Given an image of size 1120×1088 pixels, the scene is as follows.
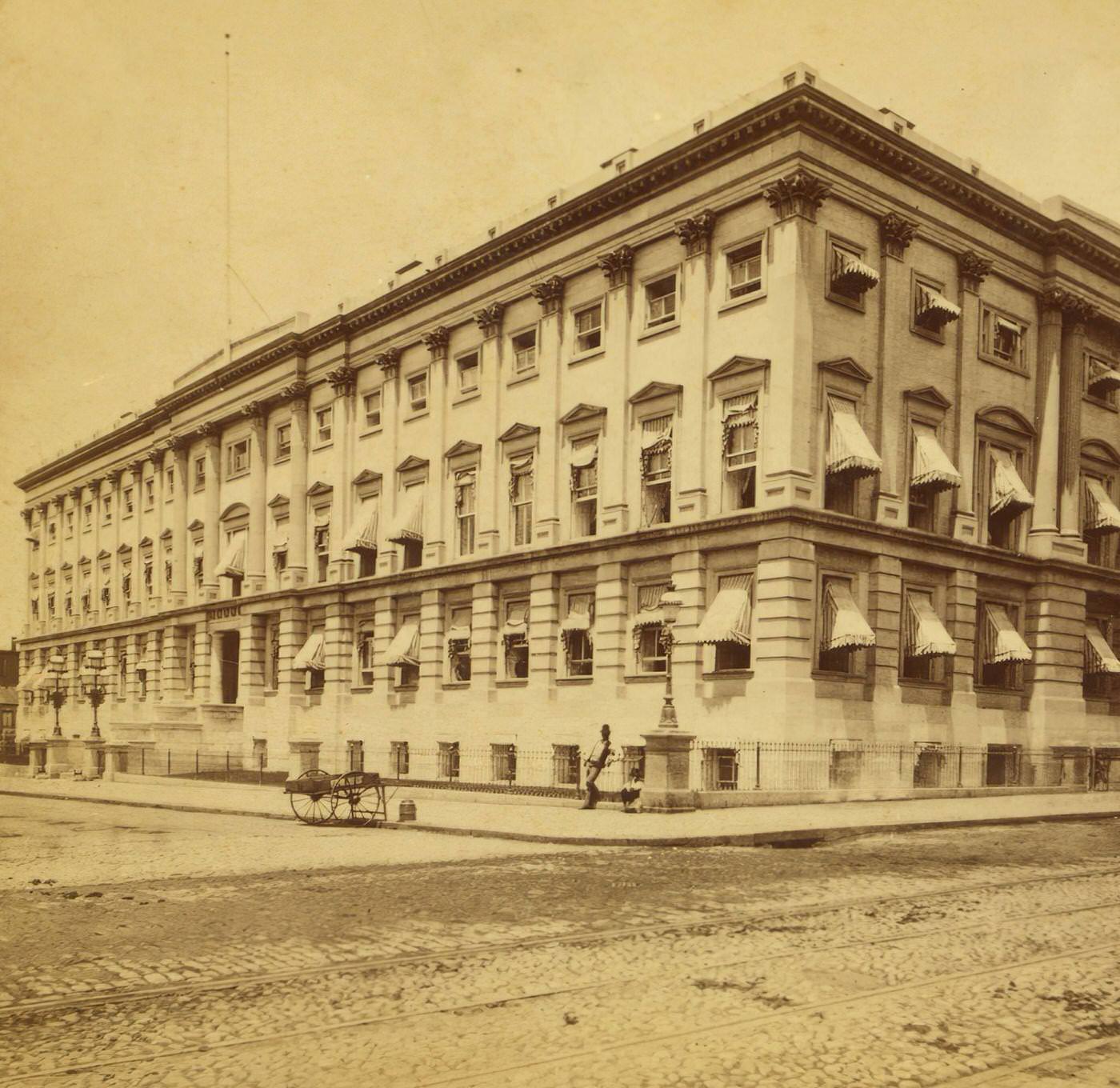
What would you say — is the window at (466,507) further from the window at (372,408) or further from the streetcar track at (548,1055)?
the streetcar track at (548,1055)

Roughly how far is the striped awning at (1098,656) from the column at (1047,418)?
318 centimetres

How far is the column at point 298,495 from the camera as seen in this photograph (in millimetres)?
44938

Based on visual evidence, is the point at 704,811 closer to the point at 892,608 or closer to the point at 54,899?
the point at 892,608

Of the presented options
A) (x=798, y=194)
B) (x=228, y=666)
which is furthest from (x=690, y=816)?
(x=228, y=666)

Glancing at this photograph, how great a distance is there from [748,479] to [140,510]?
40874 mm

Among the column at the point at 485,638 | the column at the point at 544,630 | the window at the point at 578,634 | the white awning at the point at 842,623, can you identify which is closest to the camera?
the white awning at the point at 842,623

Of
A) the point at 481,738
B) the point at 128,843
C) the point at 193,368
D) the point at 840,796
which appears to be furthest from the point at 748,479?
the point at 193,368

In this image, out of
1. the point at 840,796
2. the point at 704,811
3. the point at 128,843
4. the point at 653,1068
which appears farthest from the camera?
the point at 840,796

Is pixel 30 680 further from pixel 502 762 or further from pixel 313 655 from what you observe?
pixel 502 762

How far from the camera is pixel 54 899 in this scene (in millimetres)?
12086

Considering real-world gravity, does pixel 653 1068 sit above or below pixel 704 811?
above

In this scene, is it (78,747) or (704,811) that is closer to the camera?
(704,811)

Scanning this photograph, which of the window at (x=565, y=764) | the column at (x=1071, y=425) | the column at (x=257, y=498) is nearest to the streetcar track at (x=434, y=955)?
the window at (x=565, y=764)

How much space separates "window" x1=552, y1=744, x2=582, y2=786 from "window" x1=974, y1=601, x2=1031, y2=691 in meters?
11.0
